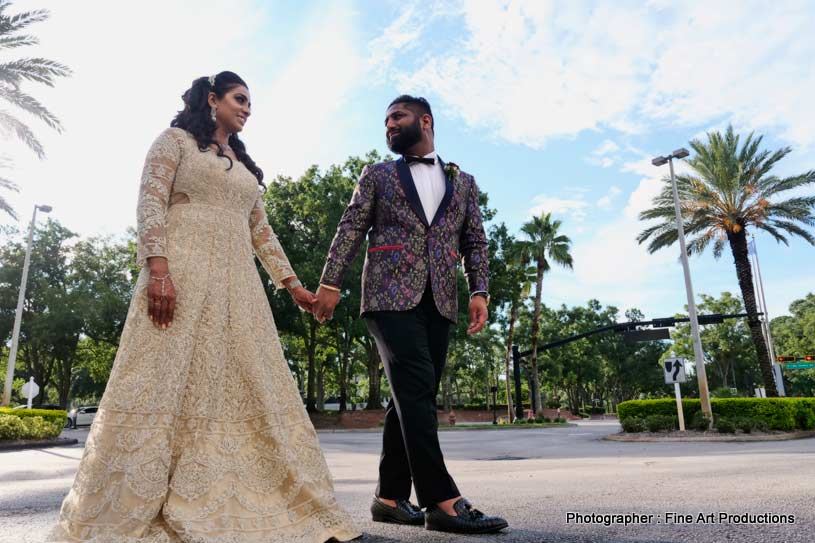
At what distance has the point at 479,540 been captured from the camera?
2562mm

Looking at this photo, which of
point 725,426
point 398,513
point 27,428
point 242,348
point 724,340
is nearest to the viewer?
point 242,348

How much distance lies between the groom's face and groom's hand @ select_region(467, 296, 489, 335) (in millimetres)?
1031

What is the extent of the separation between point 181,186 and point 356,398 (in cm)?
6501

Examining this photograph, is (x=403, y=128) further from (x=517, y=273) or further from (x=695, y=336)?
(x=517, y=273)

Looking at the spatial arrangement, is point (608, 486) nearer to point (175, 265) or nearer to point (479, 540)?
point (479, 540)

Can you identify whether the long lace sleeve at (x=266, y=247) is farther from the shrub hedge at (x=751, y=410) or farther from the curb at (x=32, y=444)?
the shrub hedge at (x=751, y=410)

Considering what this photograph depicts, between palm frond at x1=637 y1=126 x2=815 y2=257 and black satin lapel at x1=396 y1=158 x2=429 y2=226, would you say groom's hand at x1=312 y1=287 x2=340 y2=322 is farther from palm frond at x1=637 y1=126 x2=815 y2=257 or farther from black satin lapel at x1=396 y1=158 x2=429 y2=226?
palm frond at x1=637 y1=126 x2=815 y2=257

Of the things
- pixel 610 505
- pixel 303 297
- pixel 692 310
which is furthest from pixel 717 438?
pixel 303 297

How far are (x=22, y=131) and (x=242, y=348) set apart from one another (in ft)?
61.9

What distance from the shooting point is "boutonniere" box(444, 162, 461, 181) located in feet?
11.5

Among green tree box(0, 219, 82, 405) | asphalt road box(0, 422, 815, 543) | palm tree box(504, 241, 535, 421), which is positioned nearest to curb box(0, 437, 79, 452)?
asphalt road box(0, 422, 815, 543)

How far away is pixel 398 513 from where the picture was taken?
312 centimetres

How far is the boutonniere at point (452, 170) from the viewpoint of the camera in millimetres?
3512

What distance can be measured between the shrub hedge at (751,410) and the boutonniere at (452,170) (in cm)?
1659
